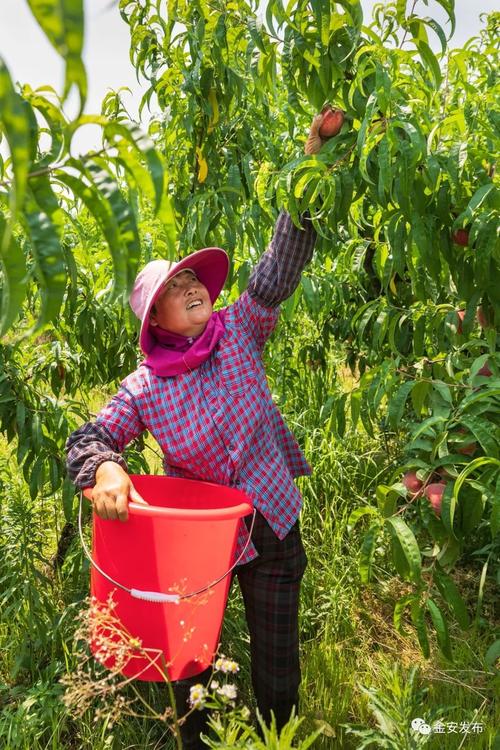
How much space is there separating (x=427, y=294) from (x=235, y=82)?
2.32ft

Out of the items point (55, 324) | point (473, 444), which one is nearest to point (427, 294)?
point (473, 444)

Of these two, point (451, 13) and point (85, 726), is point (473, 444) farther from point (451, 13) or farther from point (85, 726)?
point (85, 726)

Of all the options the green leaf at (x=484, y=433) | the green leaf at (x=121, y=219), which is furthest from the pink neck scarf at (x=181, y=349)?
the green leaf at (x=121, y=219)

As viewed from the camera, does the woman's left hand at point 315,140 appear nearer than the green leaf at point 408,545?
No

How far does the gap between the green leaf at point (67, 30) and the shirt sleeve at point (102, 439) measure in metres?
1.05

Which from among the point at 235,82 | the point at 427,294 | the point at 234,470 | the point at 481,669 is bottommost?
the point at 481,669

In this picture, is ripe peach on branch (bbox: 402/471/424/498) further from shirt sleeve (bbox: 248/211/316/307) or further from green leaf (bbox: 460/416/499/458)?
shirt sleeve (bbox: 248/211/316/307)

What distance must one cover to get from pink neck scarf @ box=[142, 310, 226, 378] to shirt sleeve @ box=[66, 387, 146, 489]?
10cm

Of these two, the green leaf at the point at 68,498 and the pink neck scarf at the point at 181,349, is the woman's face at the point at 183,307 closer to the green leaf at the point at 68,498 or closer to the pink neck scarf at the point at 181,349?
the pink neck scarf at the point at 181,349

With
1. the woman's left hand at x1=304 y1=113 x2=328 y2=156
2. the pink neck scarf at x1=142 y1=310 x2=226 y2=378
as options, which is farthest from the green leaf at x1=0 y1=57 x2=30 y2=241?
the pink neck scarf at x1=142 y1=310 x2=226 y2=378

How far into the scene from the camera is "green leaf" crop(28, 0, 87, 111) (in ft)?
1.07

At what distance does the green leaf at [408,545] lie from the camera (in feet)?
3.57

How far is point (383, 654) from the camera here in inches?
77.0

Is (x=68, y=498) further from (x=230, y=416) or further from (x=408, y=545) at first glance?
(x=408, y=545)
